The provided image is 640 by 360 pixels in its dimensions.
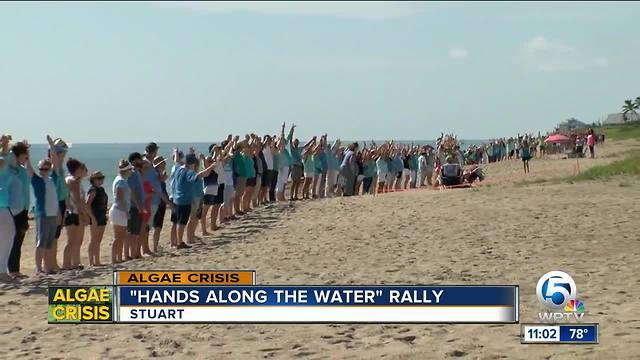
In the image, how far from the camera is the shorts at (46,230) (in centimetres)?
1035

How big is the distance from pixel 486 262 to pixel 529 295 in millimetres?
2058

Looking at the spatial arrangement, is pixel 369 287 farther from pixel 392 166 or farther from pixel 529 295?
pixel 392 166

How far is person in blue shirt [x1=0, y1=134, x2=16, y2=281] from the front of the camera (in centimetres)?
983

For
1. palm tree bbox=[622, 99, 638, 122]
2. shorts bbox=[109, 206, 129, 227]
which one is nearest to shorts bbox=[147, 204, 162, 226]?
shorts bbox=[109, 206, 129, 227]

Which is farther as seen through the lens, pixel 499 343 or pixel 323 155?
pixel 323 155

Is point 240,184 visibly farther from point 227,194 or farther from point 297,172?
point 297,172

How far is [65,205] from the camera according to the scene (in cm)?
1102

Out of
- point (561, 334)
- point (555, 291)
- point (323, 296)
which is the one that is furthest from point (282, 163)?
point (561, 334)

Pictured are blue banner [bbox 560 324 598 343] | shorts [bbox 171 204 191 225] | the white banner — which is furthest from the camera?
shorts [bbox 171 204 191 225]

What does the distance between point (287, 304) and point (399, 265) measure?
2.90 meters

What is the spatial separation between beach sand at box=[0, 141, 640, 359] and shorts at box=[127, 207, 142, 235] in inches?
23.6

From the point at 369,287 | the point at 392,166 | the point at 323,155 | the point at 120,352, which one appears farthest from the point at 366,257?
the point at 392,166

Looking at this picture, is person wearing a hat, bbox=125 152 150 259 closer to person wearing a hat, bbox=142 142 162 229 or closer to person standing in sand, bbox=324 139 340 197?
person wearing a hat, bbox=142 142 162 229

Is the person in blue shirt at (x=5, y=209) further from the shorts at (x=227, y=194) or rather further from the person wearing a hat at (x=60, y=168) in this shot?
the shorts at (x=227, y=194)
